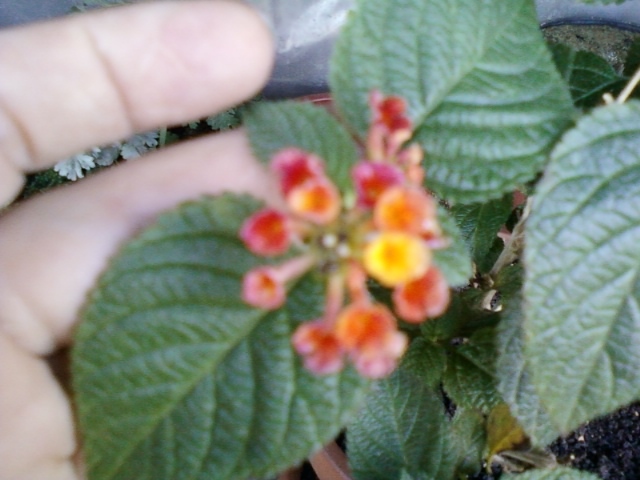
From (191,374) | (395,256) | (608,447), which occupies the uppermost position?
(395,256)

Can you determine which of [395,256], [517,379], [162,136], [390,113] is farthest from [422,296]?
[162,136]

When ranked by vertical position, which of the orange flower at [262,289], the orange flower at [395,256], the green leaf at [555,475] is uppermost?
the orange flower at [395,256]

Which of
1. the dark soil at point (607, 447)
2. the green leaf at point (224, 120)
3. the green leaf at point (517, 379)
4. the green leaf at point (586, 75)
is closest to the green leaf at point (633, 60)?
the green leaf at point (586, 75)

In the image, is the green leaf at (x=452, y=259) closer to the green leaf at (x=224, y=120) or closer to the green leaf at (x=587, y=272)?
the green leaf at (x=587, y=272)

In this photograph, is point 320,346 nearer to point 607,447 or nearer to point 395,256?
point 395,256

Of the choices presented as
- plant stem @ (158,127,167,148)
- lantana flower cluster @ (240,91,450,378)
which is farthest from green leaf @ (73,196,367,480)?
plant stem @ (158,127,167,148)

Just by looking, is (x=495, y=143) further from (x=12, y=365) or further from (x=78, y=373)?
(x=12, y=365)
